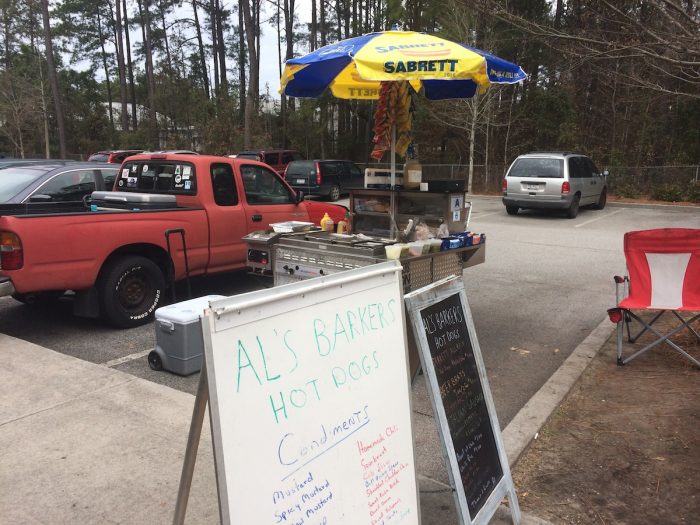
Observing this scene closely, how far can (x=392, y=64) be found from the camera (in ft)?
14.7

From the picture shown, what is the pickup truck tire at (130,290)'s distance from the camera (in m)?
5.50

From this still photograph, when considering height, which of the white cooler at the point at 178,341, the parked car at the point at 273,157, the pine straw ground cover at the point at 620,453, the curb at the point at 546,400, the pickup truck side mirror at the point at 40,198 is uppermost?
the parked car at the point at 273,157

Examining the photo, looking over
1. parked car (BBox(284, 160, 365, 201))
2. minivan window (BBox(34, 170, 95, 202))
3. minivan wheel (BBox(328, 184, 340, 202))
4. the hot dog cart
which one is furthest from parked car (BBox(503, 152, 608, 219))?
minivan window (BBox(34, 170, 95, 202))

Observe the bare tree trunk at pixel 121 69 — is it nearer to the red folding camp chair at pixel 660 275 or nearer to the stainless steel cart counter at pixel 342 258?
the stainless steel cart counter at pixel 342 258

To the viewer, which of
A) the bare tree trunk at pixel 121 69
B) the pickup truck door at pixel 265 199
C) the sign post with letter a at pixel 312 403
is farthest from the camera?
the bare tree trunk at pixel 121 69

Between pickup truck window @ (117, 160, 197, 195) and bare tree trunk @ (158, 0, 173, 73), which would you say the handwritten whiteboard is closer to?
pickup truck window @ (117, 160, 197, 195)

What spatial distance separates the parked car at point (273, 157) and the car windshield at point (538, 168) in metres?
9.08

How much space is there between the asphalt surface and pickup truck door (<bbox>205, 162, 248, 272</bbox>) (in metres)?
0.62

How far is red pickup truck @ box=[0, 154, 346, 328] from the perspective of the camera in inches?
193

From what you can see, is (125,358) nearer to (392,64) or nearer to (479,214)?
(392,64)

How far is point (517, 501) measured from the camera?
2.80 m

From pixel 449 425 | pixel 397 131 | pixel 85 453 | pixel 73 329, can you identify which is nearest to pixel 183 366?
pixel 85 453

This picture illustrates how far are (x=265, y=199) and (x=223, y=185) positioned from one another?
0.72m

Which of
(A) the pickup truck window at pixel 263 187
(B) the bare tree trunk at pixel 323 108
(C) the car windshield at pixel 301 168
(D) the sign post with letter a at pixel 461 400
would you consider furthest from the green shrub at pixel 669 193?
(D) the sign post with letter a at pixel 461 400
